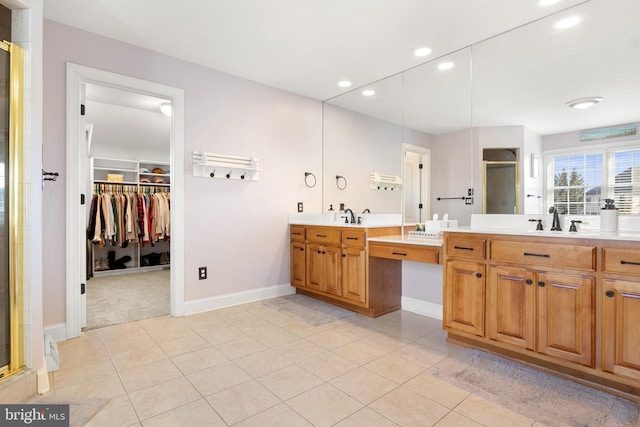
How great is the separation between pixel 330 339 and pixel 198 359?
1008mm

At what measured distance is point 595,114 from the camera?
2260mm

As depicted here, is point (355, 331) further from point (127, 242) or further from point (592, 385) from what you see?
point (127, 242)

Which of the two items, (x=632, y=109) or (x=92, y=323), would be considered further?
(x=92, y=323)

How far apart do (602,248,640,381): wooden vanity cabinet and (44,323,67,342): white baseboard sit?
3.75m

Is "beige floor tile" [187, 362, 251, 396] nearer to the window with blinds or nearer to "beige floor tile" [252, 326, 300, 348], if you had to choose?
"beige floor tile" [252, 326, 300, 348]

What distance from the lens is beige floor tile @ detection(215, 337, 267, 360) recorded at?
7.75 ft

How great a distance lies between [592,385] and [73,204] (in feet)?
12.8

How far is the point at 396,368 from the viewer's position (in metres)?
2.15

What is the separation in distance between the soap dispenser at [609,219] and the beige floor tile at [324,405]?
1.88 m

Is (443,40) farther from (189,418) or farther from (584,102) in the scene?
(189,418)

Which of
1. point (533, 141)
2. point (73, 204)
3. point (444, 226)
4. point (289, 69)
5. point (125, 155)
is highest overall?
point (289, 69)

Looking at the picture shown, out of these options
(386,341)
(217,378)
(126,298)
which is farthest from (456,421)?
(126,298)

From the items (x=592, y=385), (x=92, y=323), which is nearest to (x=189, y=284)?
(x=92, y=323)

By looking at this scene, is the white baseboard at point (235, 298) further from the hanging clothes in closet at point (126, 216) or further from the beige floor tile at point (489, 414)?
the hanging clothes in closet at point (126, 216)
